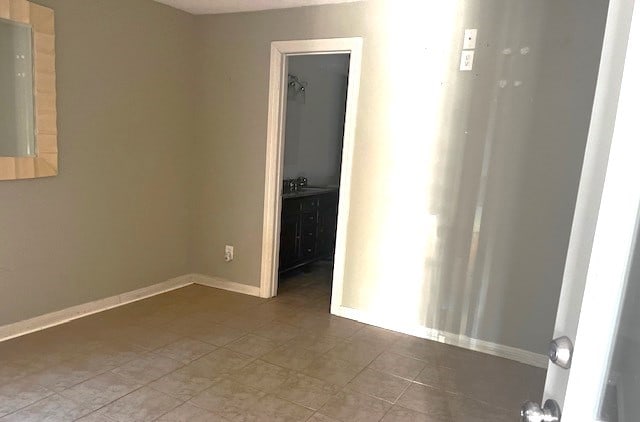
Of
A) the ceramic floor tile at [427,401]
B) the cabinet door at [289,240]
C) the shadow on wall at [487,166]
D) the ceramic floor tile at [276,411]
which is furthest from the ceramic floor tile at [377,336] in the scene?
the cabinet door at [289,240]

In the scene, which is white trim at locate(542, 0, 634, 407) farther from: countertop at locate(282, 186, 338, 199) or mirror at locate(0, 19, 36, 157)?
countertop at locate(282, 186, 338, 199)

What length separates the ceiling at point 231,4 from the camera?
10.5 feet

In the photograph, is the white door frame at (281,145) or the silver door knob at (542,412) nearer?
the silver door knob at (542,412)

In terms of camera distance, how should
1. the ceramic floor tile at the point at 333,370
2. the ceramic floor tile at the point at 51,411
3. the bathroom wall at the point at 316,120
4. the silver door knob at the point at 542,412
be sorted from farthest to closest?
the bathroom wall at the point at 316,120, the ceramic floor tile at the point at 333,370, the ceramic floor tile at the point at 51,411, the silver door knob at the point at 542,412

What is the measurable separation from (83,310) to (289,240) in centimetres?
179

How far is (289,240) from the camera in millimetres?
4172

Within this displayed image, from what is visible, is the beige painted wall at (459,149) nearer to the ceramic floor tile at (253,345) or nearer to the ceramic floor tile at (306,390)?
the ceramic floor tile at (253,345)

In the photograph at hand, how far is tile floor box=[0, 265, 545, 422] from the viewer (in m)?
2.13

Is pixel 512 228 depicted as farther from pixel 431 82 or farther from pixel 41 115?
pixel 41 115

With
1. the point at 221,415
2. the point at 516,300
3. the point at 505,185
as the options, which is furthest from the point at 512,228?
the point at 221,415

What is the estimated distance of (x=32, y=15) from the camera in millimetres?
2574

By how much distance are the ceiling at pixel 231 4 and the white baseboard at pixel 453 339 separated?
2305 millimetres

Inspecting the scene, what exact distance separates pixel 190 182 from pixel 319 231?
4.74 feet

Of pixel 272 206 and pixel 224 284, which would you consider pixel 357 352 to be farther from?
pixel 224 284
